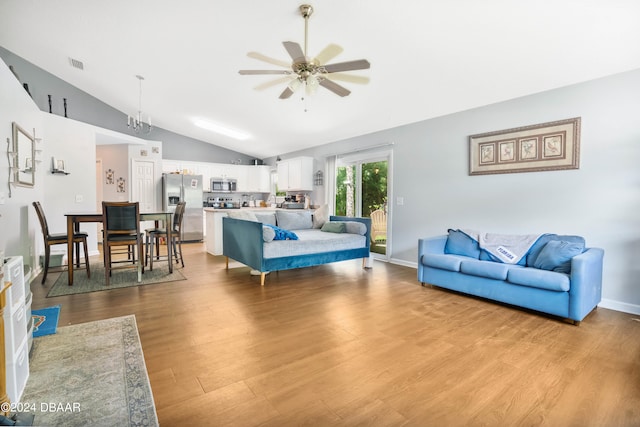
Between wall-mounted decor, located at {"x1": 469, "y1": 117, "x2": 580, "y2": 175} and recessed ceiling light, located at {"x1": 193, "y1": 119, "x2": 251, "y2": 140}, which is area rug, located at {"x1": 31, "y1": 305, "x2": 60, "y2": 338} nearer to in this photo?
wall-mounted decor, located at {"x1": 469, "y1": 117, "x2": 580, "y2": 175}

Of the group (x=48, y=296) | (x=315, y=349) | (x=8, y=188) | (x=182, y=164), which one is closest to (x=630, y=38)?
(x=315, y=349)

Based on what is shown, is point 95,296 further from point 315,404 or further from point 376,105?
point 376,105

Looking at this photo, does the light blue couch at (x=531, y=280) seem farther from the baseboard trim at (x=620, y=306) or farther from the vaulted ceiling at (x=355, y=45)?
the vaulted ceiling at (x=355, y=45)

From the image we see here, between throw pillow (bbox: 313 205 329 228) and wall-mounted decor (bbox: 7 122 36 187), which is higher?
wall-mounted decor (bbox: 7 122 36 187)

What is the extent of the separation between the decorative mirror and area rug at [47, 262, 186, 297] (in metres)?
1.37

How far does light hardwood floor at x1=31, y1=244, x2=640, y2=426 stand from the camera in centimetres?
155

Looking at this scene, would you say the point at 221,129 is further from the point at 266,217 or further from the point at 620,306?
the point at 620,306

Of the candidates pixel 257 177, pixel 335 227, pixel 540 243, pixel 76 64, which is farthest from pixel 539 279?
pixel 257 177

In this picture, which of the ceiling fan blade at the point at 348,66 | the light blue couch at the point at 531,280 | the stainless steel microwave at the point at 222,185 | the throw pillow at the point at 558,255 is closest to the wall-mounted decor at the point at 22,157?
the ceiling fan blade at the point at 348,66

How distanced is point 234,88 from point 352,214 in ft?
10.6

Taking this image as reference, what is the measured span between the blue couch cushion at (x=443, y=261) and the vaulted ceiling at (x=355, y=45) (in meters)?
2.11

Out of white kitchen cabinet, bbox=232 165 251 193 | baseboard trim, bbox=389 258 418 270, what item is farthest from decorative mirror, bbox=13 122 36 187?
baseboard trim, bbox=389 258 418 270

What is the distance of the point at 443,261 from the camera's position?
11.7ft

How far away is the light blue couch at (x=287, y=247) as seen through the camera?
383 centimetres
